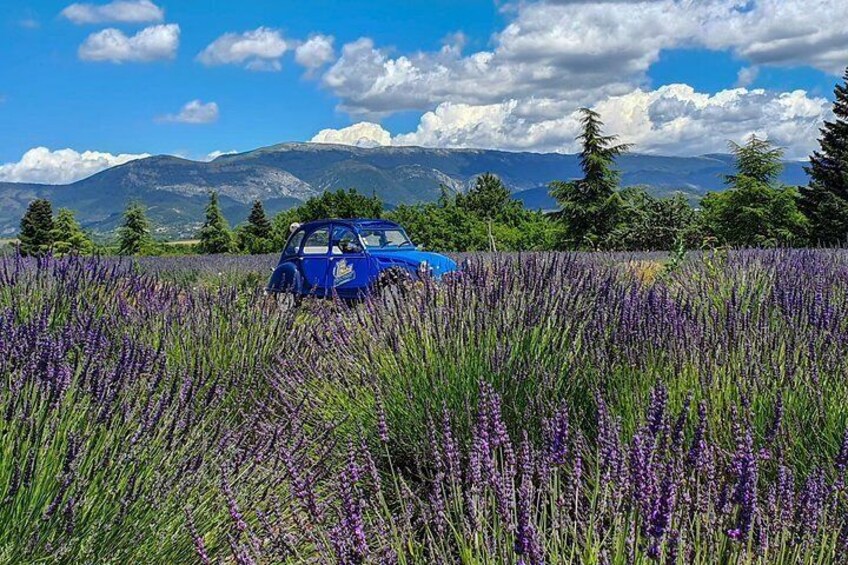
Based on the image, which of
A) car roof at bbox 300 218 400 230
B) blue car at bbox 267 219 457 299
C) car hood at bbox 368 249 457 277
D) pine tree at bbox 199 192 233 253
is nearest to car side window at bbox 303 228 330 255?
blue car at bbox 267 219 457 299

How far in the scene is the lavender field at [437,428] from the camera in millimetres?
1718

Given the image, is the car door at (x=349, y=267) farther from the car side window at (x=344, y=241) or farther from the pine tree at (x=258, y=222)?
the pine tree at (x=258, y=222)

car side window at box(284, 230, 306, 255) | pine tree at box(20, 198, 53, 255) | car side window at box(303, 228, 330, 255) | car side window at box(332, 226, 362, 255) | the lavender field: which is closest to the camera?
the lavender field

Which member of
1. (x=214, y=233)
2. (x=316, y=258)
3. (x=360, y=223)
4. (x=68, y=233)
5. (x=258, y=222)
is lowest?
(x=214, y=233)

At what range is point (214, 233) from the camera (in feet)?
218

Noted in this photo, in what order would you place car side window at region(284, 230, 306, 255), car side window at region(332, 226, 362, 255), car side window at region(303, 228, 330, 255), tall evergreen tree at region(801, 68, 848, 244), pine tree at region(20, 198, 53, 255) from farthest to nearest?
pine tree at region(20, 198, 53, 255), tall evergreen tree at region(801, 68, 848, 244), car side window at region(284, 230, 306, 255), car side window at region(303, 228, 330, 255), car side window at region(332, 226, 362, 255)

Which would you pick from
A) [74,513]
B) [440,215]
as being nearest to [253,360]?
[74,513]

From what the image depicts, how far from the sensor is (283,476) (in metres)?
2.51

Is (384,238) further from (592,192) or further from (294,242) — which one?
(592,192)

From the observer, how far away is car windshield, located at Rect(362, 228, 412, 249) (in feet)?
35.6

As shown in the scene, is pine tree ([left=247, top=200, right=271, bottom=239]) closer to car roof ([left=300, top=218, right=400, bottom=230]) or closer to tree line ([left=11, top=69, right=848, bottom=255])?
tree line ([left=11, top=69, right=848, bottom=255])

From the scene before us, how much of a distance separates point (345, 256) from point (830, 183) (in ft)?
107

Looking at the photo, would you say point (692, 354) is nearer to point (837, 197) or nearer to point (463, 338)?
point (463, 338)

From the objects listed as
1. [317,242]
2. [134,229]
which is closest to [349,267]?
[317,242]
